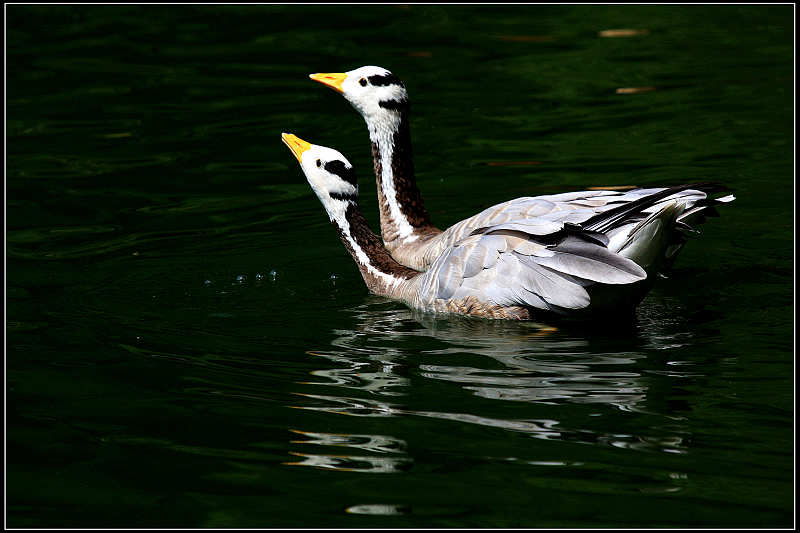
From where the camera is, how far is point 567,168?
535 inches

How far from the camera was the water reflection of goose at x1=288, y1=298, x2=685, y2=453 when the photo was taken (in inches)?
273

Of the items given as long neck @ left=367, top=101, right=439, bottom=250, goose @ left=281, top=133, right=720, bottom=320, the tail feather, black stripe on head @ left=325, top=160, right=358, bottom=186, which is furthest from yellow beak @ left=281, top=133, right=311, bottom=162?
the tail feather

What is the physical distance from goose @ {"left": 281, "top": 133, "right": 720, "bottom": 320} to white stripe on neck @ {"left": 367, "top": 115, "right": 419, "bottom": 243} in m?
1.14

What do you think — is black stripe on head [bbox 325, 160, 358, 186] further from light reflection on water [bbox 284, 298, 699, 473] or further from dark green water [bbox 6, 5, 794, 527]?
light reflection on water [bbox 284, 298, 699, 473]

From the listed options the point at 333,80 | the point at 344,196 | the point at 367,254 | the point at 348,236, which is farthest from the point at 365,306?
the point at 333,80

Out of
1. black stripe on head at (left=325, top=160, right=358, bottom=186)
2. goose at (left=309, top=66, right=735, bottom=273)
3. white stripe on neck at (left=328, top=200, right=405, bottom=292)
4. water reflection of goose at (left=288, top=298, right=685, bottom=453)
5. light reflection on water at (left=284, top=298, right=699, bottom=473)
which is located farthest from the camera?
white stripe on neck at (left=328, top=200, right=405, bottom=292)

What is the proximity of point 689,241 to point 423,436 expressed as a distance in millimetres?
5053

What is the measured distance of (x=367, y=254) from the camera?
A: 401 inches

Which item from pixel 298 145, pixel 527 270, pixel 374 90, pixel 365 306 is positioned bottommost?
pixel 365 306

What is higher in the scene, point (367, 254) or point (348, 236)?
point (348, 236)

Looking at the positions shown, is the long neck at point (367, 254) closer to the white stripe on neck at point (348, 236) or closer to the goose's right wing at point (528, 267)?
the white stripe on neck at point (348, 236)

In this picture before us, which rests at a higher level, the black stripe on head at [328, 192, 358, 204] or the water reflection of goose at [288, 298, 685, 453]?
the black stripe on head at [328, 192, 358, 204]

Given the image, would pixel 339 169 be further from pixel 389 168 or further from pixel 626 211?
pixel 626 211

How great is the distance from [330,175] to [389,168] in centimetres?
124
